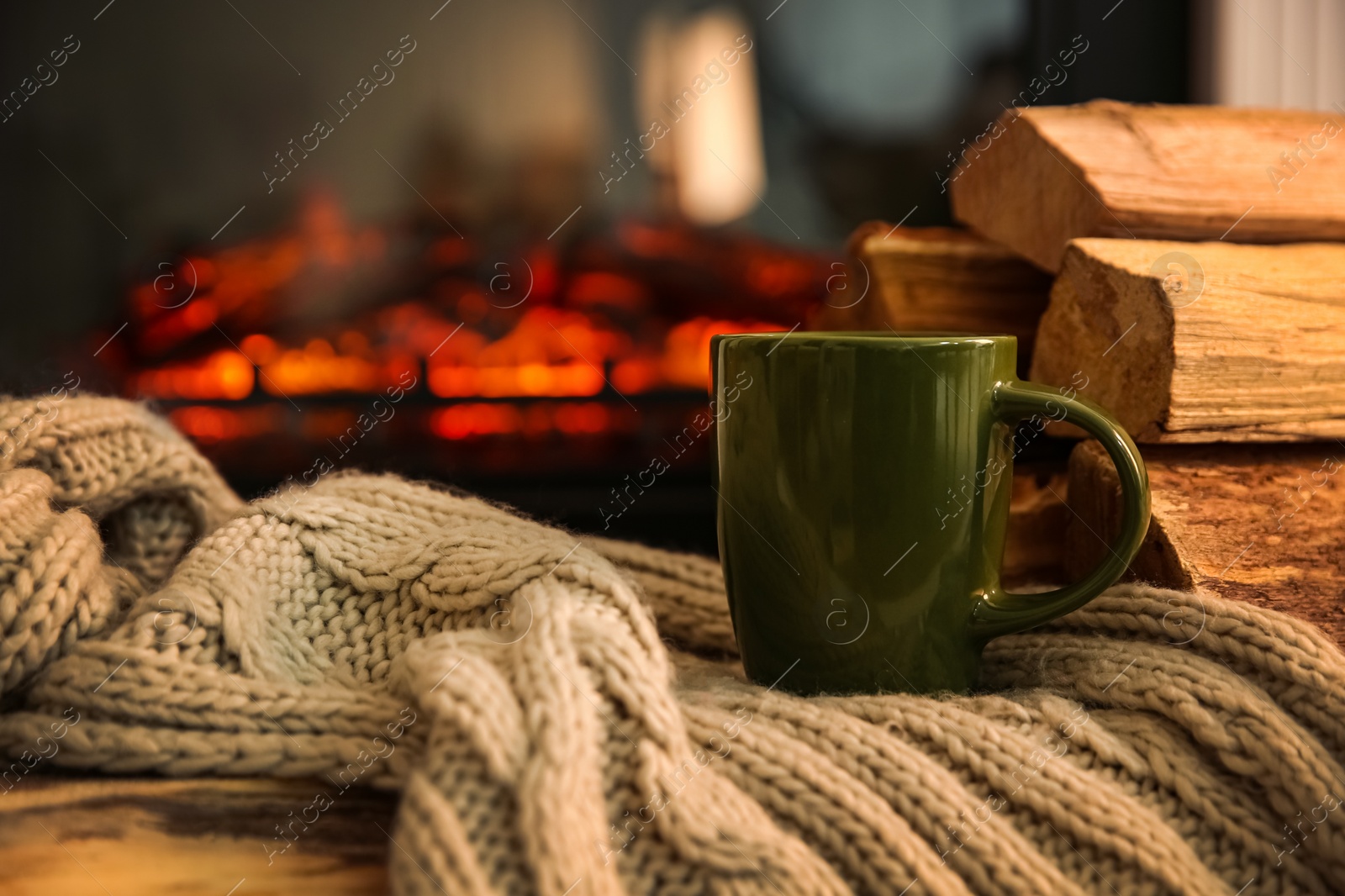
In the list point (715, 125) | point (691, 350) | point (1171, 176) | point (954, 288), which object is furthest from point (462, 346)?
point (1171, 176)

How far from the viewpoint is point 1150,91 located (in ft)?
4.72

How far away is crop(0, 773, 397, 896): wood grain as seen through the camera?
0.38 metres

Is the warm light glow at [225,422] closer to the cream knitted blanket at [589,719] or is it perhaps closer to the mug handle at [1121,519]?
the cream knitted blanket at [589,719]

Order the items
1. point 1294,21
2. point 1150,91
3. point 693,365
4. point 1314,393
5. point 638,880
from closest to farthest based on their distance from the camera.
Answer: point 638,880 → point 1314,393 → point 1294,21 → point 1150,91 → point 693,365

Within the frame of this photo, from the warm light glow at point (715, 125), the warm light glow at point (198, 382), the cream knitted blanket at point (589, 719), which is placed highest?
the warm light glow at point (715, 125)

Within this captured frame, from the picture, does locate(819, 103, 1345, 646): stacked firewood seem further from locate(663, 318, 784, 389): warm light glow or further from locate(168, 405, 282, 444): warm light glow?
locate(168, 405, 282, 444): warm light glow

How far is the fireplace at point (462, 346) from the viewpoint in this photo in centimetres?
161

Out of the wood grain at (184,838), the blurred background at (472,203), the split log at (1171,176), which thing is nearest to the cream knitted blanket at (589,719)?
the wood grain at (184,838)

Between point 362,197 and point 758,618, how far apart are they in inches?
53.6

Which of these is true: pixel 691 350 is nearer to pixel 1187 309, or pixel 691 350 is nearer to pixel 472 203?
pixel 472 203

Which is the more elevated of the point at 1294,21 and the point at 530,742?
the point at 1294,21

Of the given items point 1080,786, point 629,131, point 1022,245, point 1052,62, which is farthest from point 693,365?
point 1080,786

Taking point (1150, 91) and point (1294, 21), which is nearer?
point (1294, 21)

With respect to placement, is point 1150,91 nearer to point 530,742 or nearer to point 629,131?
point 629,131
